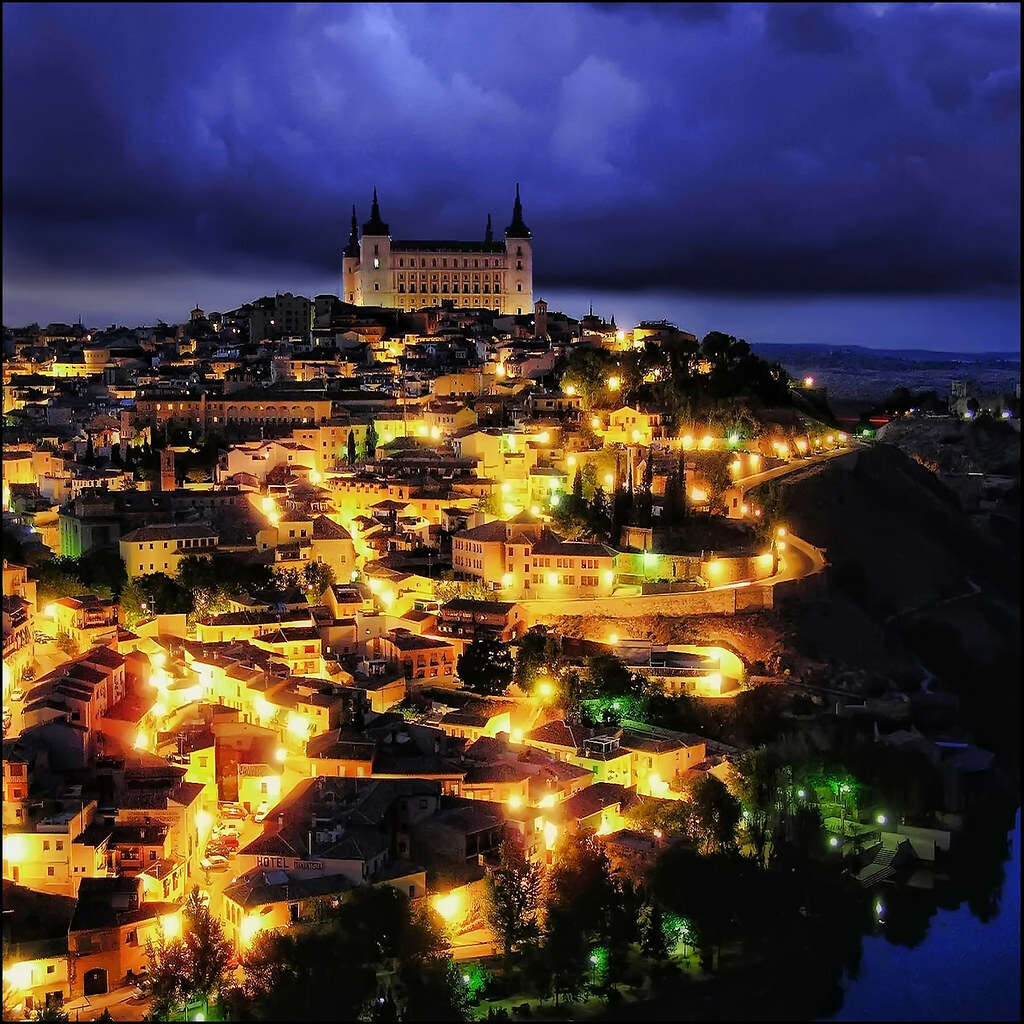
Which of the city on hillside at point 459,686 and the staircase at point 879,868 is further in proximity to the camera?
the staircase at point 879,868

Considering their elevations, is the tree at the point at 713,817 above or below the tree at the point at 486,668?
below

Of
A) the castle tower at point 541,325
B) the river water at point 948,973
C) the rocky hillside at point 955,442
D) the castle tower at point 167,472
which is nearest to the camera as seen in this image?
the river water at point 948,973

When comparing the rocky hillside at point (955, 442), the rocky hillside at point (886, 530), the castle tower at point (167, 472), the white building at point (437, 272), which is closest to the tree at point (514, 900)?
the rocky hillside at point (886, 530)

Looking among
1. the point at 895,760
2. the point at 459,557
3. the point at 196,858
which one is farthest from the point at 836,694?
the point at 196,858

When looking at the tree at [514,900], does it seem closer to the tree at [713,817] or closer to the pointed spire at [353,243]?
the tree at [713,817]

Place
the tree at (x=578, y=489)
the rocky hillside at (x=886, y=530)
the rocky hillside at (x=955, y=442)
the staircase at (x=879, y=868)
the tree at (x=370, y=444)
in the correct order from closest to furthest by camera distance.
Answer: the staircase at (x=879, y=868)
the rocky hillside at (x=886, y=530)
the tree at (x=578, y=489)
the tree at (x=370, y=444)
the rocky hillside at (x=955, y=442)

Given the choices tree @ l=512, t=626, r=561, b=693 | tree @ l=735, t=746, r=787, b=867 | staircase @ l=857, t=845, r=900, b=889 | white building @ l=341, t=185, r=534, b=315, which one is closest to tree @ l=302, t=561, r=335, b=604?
tree @ l=512, t=626, r=561, b=693

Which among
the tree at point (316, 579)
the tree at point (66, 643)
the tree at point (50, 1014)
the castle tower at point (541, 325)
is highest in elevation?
the castle tower at point (541, 325)

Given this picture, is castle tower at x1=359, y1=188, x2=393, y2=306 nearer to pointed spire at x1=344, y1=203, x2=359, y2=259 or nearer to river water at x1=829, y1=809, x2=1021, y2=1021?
pointed spire at x1=344, y1=203, x2=359, y2=259
